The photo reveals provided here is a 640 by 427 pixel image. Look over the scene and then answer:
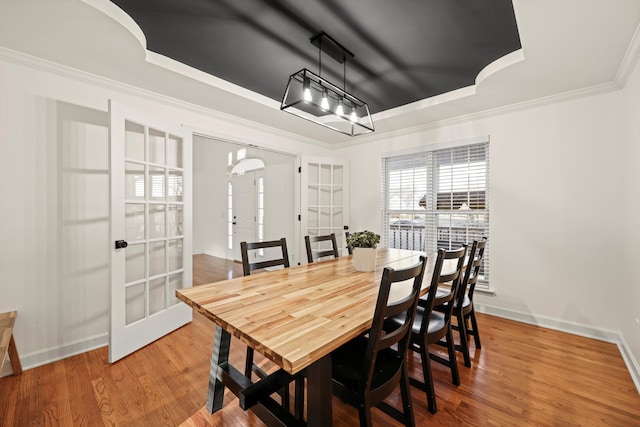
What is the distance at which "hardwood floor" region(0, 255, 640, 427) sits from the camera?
5.33 feet

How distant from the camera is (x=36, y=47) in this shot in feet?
6.56

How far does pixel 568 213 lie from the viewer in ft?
9.16

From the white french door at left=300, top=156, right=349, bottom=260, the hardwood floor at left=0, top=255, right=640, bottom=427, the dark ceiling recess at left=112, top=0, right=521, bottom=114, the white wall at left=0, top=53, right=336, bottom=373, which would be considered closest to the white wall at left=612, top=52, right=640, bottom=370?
the hardwood floor at left=0, top=255, right=640, bottom=427

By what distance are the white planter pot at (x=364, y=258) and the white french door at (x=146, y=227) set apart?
1.89 meters

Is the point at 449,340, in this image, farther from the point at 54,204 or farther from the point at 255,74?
the point at 54,204

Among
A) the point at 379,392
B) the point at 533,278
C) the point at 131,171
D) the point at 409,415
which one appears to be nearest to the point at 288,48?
the point at 131,171

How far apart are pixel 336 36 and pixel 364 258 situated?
1.68 meters

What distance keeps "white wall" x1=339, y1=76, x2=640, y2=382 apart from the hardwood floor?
45 centimetres

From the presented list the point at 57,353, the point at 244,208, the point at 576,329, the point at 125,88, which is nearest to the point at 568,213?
the point at 576,329

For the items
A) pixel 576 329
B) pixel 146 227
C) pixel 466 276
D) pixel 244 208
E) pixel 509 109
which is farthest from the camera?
pixel 244 208

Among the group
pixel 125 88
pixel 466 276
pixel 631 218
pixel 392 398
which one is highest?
pixel 125 88

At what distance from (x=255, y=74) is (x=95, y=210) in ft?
6.24

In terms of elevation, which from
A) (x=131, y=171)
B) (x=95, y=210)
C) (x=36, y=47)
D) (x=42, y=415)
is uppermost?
(x=36, y=47)

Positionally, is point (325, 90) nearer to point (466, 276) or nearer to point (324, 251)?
point (324, 251)
